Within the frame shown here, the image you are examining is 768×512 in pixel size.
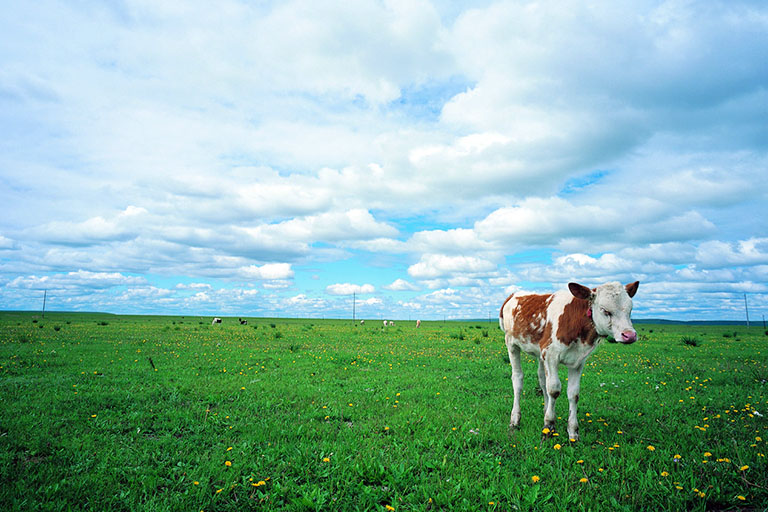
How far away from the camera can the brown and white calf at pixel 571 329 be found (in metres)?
6.80

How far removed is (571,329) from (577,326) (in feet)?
0.39

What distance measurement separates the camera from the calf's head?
6609 mm

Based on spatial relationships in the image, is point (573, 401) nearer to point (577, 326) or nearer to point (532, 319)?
point (577, 326)

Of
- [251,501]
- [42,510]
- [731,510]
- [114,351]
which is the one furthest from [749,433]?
[114,351]

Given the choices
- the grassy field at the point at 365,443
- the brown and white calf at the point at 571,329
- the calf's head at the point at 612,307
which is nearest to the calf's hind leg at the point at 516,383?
the brown and white calf at the point at 571,329

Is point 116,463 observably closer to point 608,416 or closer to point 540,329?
point 540,329

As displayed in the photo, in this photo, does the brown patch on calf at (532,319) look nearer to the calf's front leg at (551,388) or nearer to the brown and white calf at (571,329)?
the brown and white calf at (571,329)

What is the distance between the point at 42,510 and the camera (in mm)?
4984

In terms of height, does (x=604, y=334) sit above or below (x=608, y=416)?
above

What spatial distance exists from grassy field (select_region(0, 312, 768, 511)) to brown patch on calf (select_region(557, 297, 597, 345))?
1.86 m

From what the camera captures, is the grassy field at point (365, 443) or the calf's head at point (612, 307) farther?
the calf's head at point (612, 307)

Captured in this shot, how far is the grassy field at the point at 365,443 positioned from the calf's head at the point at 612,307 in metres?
2.03

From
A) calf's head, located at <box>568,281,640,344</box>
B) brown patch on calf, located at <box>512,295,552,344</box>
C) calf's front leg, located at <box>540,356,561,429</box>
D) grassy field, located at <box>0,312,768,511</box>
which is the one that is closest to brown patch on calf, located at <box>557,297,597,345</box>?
calf's head, located at <box>568,281,640,344</box>

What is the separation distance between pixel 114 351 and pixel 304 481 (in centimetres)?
1729
